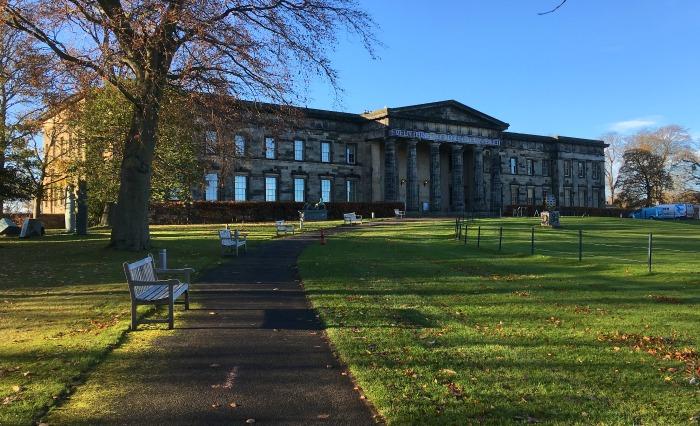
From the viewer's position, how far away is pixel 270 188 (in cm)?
6569

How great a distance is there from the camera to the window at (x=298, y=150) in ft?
222

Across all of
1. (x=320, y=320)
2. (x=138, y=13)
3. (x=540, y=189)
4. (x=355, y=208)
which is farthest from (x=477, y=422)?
(x=540, y=189)

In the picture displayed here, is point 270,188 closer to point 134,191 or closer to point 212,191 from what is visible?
point 212,191

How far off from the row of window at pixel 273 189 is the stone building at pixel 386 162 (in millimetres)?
110

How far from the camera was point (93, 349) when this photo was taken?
6934 mm

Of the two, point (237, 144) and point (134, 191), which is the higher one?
point (237, 144)

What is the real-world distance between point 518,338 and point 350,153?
63.8 meters

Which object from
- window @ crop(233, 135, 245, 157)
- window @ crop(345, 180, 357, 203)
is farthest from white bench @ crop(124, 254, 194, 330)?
window @ crop(345, 180, 357, 203)

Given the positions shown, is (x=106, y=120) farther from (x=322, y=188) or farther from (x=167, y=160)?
(x=322, y=188)

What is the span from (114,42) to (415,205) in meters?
52.3

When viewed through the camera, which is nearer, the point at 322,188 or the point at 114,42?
the point at 114,42

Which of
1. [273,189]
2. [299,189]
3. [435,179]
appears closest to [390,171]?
[435,179]

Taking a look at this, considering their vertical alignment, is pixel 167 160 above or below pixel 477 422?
above

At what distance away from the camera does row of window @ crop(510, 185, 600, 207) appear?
85.6 m
